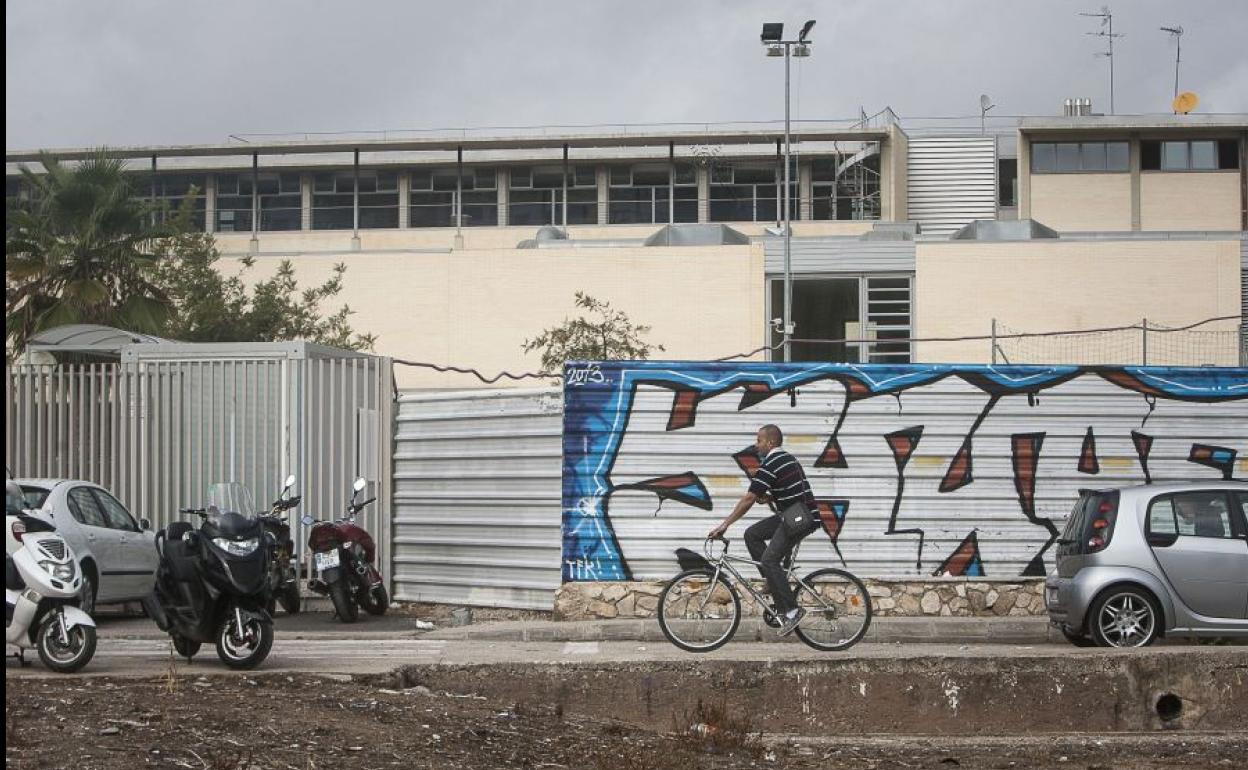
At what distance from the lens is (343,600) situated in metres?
15.4

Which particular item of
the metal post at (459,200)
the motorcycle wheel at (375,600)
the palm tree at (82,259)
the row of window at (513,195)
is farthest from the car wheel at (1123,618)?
the metal post at (459,200)

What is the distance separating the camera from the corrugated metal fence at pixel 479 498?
620 inches

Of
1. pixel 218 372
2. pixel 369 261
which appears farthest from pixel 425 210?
pixel 218 372

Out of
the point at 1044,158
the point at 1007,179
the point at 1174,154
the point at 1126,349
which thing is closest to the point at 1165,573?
the point at 1126,349

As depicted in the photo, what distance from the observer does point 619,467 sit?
50.9 feet

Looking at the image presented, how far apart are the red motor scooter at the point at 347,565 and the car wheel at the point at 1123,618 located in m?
6.86

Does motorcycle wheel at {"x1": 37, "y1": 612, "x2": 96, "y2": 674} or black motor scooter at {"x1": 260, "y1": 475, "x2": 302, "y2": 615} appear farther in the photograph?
black motor scooter at {"x1": 260, "y1": 475, "x2": 302, "y2": 615}

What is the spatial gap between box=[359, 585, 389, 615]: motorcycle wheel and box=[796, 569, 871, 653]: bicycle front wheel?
16.2 feet

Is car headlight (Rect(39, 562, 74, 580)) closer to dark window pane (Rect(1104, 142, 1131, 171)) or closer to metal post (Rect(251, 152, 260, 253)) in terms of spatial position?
dark window pane (Rect(1104, 142, 1131, 171))

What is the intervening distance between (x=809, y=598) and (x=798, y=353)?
89.7ft

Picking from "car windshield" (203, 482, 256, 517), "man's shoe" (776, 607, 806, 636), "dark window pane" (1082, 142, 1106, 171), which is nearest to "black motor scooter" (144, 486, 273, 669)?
"car windshield" (203, 482, 256, 517)

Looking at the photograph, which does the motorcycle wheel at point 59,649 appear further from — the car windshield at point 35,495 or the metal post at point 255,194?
the metal post at point 255,194

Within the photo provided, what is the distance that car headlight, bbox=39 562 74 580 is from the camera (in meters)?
10.7

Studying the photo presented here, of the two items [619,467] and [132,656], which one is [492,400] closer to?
[619,467]
